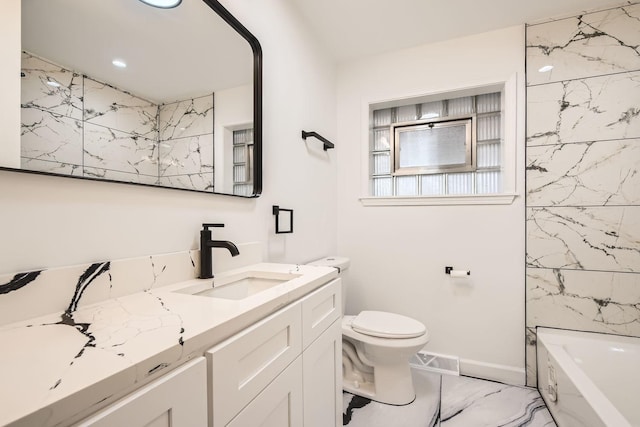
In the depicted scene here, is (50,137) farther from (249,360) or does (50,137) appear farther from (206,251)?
(249,360)

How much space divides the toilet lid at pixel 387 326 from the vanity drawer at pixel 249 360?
88cm

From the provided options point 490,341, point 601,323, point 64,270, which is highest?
point 64,270

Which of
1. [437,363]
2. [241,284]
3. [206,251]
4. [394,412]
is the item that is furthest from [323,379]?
[437,363]

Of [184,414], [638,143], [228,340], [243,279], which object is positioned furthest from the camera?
[638,143]

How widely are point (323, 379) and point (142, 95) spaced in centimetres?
118

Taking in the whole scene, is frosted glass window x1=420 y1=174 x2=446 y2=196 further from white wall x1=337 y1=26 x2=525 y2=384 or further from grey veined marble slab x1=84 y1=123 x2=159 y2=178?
grey veined marble slab x1=84 y1=123 x2=159 y2=178

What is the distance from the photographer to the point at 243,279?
1248 mm

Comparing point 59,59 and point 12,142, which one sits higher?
point 59,59

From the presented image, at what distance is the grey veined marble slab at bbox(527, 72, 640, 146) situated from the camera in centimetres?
176

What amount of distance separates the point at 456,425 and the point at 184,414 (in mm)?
1593

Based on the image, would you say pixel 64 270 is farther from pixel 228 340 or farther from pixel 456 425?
pixel 456 425

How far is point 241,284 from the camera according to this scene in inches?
48.5

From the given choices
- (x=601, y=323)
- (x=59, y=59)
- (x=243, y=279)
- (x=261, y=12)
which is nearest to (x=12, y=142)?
(x=59, y=59)

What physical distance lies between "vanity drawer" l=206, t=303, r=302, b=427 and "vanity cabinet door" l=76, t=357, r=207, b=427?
0.11 ft
